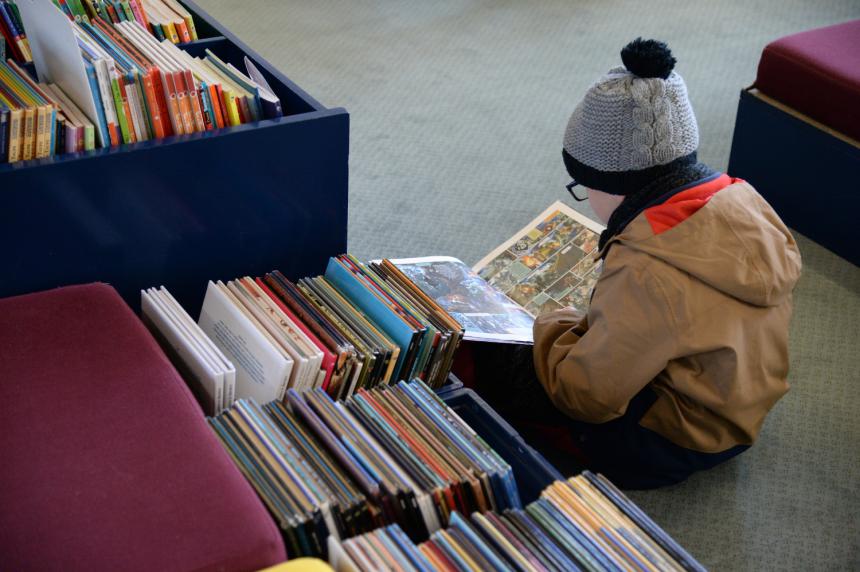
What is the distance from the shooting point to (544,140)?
3045mm

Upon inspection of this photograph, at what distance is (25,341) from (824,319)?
1781mm

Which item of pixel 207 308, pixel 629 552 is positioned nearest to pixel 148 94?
pixel 207 308

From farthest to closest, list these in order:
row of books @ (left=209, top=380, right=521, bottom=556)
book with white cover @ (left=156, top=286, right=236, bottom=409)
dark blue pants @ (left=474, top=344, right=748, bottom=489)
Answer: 1. dark blue pants @ (left=474, top=344, right=748, bottom=489)
2. book with white cover @ (left=156, top=286, right=236, bottom=409)
3. row of books @ (left=209, top=380, right=521, bottom=556)

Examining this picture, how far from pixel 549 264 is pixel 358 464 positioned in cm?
102

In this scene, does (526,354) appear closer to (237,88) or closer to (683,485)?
(683,485)

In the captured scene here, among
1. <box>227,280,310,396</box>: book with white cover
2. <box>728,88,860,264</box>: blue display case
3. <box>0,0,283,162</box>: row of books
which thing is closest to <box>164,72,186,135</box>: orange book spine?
<box>0,0,283,162</box>: row of books

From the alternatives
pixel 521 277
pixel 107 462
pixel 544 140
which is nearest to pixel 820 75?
pixel 544 140

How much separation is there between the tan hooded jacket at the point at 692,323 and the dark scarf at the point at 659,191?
2cm

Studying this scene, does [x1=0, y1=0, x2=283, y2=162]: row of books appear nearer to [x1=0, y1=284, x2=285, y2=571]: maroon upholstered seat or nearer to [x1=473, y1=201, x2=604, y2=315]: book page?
[x1=0, y1=284, x2=285, y2=571]: maroon upholstered seat

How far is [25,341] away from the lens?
137 centimetres

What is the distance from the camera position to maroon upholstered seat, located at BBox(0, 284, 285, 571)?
3.52 feet

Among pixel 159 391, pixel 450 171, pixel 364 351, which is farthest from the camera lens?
pixel 450 171

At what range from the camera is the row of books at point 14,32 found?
1.88 meters

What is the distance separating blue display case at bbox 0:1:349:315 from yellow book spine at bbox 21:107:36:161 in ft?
0.19
